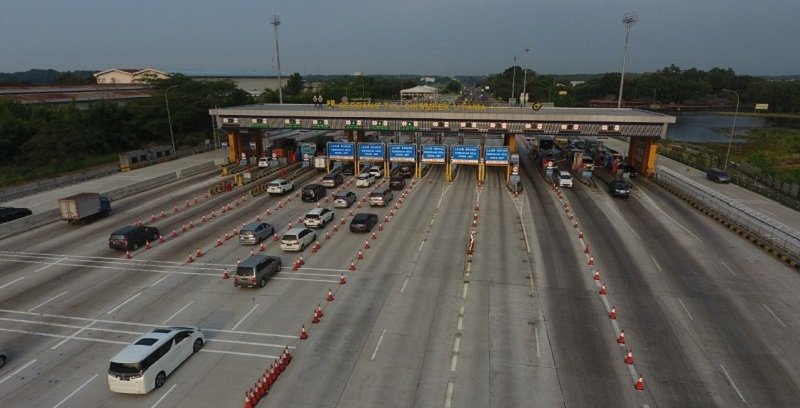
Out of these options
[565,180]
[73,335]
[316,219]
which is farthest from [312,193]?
[565,180]

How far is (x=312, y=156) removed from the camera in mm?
70500

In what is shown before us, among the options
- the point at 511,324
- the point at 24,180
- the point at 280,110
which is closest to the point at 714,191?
the point at 511,324

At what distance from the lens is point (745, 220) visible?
39.8 m

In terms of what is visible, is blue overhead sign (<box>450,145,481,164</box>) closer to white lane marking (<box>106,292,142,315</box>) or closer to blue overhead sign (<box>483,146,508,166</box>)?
blue overhead sign (<box>483,146,508,166</box>)

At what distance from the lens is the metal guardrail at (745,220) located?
34312 millimetres

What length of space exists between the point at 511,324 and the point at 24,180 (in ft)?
216

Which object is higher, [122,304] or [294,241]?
[294,241]

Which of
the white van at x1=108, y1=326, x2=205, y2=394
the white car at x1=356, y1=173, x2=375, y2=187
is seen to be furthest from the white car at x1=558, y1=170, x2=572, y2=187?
the white van at x1=108, y1=326, x2=205, y2=394

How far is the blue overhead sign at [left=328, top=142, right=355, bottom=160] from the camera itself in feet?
203

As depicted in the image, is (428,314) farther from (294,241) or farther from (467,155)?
(467,155)

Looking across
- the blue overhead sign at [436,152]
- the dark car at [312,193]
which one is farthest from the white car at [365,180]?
the blue overhead sign at [436,152]

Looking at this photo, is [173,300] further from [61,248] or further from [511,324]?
[511,324]

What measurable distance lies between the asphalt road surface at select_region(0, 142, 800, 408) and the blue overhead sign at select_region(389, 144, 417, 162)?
19772mm

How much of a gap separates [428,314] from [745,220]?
106 feet
